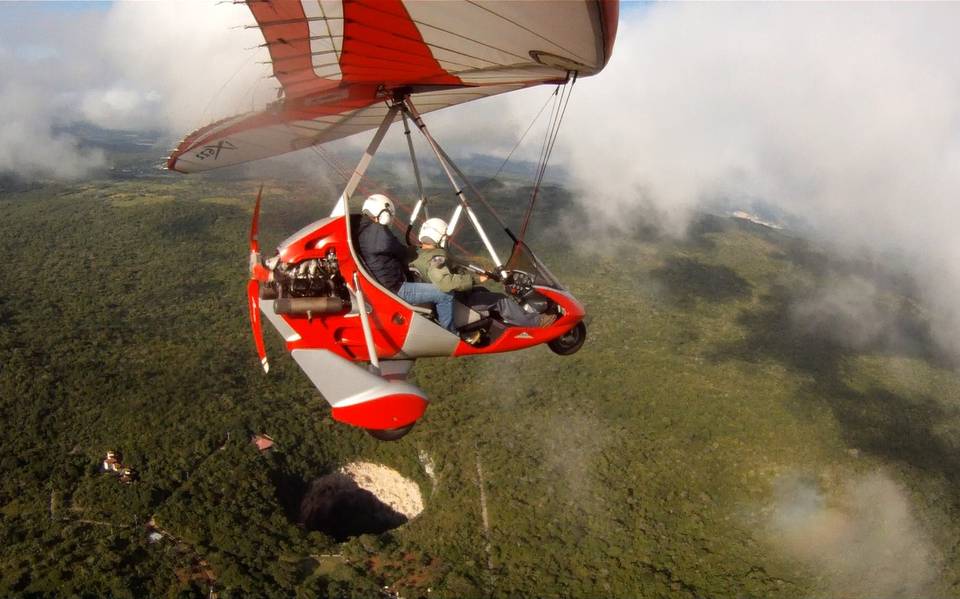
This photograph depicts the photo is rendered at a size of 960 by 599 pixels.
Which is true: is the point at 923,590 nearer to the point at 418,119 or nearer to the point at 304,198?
the point at 418,119

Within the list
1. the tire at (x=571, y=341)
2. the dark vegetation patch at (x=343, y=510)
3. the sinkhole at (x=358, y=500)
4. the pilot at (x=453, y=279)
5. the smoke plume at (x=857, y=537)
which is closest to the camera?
the pilot at (x=453, y=279)

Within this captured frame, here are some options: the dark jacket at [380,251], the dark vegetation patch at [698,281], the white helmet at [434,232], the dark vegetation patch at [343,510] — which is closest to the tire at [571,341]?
the white helmet at [434,232]

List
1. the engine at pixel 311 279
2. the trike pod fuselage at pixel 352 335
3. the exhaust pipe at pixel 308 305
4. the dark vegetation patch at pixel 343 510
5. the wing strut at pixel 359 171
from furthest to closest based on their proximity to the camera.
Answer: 1. the dark vegetation patch at pixel 343 510
2. the wing strut at pixel 359 171
3. the engine at pixel 311 279
4. the exhaust pipe at pixel 308 305
5. the trike pod fuselage at pixel 352 335

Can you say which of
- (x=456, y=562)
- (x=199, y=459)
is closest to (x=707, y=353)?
(x=456, y=562)

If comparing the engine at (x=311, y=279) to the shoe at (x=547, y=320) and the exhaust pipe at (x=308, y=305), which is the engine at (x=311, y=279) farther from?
the shoe at (x=547, y=320)

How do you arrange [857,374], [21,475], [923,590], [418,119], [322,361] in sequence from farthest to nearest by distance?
1. [857,374]
2. [923,590]
3. [21,475]
4. [418,119]
5. [322,361]

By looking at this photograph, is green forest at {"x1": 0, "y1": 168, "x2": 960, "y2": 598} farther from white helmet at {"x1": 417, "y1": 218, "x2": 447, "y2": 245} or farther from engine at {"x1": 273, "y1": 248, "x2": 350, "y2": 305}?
white helmet at {"x1": 417, "y1": 218, "x2": 447, "y2": 245}

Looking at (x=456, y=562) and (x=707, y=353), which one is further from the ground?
(x=707, y=353)

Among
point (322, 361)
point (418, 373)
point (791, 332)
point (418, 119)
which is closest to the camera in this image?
point (322, 361)
